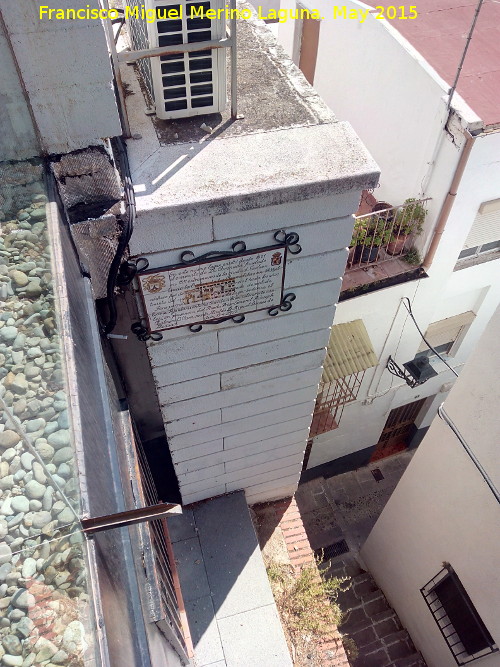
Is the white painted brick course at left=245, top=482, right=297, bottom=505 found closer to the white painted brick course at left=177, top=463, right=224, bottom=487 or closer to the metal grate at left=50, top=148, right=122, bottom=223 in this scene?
the white painted brick course at left=177, top=463, right=224, bottom=487

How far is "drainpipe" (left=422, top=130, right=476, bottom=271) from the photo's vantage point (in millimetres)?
7029

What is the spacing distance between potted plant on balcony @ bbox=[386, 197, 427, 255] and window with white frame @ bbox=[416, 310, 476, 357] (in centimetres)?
225

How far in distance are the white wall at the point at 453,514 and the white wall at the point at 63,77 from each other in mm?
5210

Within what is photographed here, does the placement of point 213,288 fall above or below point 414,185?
below

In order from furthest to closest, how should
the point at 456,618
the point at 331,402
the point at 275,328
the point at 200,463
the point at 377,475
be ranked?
the point at 377,475 < the point at 331,402 < the point at 456,618 < the point at 200,463 < the point at 275,328

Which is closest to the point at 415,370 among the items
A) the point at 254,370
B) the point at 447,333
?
the point at 447,333

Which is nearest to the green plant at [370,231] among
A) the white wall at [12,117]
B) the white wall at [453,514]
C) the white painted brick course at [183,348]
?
the white wall at [453,514]

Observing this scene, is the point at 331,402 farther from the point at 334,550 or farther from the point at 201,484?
the point at 334,550

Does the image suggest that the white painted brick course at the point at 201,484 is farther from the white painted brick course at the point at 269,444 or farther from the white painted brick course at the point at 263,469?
the white painted brick course at the point at 269,444

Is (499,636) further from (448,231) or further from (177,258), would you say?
(177,258)

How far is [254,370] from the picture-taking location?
586 cm

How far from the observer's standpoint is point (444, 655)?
9539mm

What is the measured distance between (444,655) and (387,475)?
4.57 meters

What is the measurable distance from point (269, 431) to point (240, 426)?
0.54 metres
